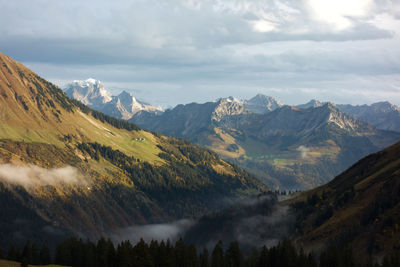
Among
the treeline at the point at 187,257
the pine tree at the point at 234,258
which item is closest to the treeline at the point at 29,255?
the treeline at the point at 187,257

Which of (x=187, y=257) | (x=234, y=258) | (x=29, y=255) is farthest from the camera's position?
(x=234, y=258)

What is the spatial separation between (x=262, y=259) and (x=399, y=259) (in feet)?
151

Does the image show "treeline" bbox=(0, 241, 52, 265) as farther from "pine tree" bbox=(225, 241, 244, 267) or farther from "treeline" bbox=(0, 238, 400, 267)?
"pine tree" bbox=(225, 241, 244, 267)

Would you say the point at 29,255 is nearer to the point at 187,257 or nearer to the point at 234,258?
the point at 187,257

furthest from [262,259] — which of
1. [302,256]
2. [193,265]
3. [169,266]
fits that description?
[169,266]

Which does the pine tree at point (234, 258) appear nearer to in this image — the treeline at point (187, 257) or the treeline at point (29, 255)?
the treeline at point (187, 257)

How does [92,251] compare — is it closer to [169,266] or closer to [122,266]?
[169,266]

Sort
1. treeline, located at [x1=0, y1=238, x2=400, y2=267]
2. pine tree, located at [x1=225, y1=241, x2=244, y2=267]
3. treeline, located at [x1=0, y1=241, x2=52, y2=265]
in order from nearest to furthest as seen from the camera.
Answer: treeline, located at [x1=0, y1=238, x2=400, y2=267] → treeline, located at [x1=0, y1=241, x2=52, y2=265] → pine tree, located at [x1=225, y1=241, x2=244, y2=267]

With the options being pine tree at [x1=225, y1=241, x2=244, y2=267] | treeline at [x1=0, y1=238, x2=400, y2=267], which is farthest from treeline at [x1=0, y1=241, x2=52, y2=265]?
pine tree at [x1=225, y1=241, x2=244, y2=267]

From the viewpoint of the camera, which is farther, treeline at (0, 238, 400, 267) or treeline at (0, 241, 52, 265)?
treeline at (0, 241, 52, 265)

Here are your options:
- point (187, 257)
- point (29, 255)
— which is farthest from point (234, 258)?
point (29, 255)

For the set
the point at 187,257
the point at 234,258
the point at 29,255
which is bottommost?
the point at 234,258

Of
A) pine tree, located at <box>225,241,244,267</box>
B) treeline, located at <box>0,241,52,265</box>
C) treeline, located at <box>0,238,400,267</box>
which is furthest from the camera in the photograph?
pine tree, located at <box>225,241,244,267</box>

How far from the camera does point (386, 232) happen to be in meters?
187
